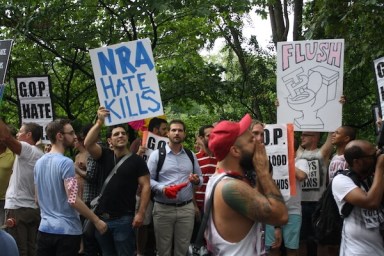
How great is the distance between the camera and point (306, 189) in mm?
8461

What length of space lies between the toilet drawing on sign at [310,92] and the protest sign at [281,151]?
0.56 metres

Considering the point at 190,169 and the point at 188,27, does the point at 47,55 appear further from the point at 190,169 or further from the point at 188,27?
the point at 190,169

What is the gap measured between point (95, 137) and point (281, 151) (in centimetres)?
211

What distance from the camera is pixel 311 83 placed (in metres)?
7.96

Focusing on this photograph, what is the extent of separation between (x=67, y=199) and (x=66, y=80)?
23.4ft

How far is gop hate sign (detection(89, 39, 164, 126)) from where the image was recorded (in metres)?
7.38

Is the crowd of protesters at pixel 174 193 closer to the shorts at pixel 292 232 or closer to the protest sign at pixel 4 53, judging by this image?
the shorts at pixel 292 232

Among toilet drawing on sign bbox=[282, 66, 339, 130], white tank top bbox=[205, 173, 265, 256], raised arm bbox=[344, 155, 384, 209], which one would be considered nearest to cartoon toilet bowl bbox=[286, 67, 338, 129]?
toilet drawing on sign bbox=[282, 66, 339, 130]

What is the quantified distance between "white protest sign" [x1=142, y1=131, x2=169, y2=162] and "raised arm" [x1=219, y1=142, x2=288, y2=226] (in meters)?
4.92

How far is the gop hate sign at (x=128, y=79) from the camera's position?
7.38 meters

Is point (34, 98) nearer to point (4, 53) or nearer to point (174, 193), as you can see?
point (4, 53)

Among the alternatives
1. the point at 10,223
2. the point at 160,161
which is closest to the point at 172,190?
the point at 160,161

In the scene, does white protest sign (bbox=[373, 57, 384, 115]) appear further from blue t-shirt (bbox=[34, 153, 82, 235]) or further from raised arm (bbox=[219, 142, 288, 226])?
raised arm (bbox=[219, 142, 288, 226])

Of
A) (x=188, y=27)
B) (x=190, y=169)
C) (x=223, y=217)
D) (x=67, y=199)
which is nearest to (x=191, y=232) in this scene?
(x=190, y=169)
